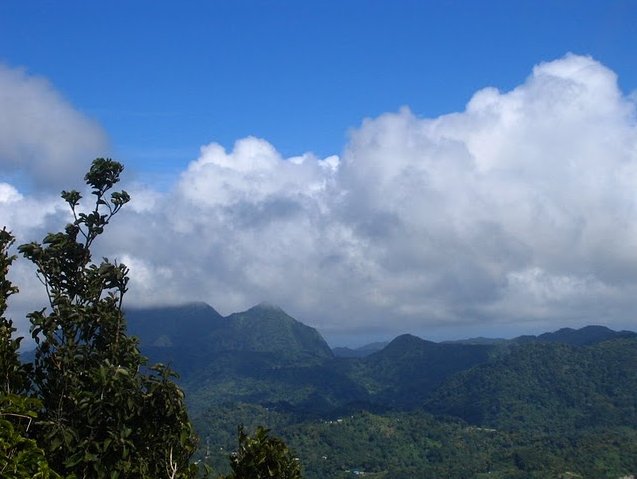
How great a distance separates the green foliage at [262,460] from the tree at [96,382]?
21.1 feet

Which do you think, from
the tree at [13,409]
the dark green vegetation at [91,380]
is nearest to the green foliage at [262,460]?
the dark green vegetation at [91,380]

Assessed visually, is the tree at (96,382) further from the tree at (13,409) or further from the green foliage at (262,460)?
the green foliage at (262,460)

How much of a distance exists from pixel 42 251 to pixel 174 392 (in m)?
4.89

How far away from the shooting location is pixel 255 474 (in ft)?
77.7

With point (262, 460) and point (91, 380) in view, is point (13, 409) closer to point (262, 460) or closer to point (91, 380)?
point (91, 380)

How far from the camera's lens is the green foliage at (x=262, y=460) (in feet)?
77.7

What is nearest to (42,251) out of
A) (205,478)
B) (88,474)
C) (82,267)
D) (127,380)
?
(82,267)

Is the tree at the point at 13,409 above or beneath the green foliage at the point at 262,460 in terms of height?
above

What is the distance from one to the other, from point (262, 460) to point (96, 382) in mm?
10380

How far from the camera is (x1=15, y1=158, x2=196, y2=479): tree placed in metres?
14.8

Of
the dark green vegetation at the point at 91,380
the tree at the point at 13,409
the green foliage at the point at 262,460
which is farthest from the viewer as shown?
the green foliage at the point at 262,460

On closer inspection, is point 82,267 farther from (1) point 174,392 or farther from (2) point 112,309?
(1) point 174,392

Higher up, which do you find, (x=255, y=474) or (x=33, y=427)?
(x=33, y=427)

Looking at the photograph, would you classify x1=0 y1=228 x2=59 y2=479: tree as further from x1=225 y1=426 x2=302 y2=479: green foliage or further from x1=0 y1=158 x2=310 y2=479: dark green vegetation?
x1=225 y1=426 x2=302 y2=479: green foliage
